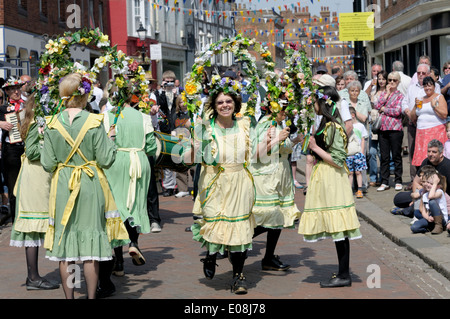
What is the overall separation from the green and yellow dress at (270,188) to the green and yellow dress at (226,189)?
62cm

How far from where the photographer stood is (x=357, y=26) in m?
18.8

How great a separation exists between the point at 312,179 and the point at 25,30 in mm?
22857

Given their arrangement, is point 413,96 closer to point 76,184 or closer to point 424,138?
point 424,138

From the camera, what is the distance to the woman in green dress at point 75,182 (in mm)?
6566

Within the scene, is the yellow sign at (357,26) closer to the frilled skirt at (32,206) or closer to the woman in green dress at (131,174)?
the woman in green dress at (131,174)

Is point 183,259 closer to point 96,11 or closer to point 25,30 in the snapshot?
point 25,30

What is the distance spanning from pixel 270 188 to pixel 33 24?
76.2 ft

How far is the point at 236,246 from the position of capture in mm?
7344

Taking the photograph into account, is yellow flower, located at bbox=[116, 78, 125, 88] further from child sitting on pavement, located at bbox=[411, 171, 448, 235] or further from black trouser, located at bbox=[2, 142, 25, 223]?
black trouser, located at bbox=[2, 142, 25, 223]


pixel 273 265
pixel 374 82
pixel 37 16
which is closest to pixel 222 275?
pixel 273 265

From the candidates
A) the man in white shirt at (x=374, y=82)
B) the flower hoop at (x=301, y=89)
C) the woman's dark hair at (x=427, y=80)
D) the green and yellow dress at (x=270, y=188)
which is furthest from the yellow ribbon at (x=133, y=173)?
the man in white shirt at (x=374, y=82)

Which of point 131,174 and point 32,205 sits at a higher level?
point 131,174

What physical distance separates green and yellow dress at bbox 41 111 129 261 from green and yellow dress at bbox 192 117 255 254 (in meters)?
1.12
